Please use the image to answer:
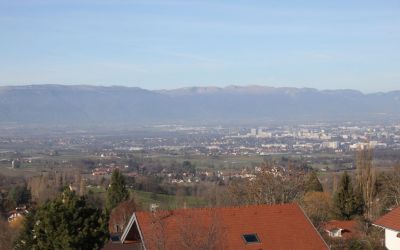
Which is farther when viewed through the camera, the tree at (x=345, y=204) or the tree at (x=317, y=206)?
the tree at (x=345, y=204)

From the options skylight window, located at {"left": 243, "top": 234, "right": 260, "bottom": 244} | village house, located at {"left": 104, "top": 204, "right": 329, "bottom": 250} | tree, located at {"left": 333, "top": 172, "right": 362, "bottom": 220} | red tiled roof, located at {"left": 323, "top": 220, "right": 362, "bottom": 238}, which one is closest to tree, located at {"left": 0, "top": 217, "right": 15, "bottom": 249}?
village house, located at {"left": 104, "top": 204, "right": 329, "bottom": 250}

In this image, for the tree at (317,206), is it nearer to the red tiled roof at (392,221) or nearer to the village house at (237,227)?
the red tiled roof at (392,221)

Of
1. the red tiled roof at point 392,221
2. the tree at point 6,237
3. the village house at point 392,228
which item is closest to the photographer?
the village house at point 392,228

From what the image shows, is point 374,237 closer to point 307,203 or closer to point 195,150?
point 307,203

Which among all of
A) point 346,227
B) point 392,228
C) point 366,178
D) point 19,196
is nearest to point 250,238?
point 392,228

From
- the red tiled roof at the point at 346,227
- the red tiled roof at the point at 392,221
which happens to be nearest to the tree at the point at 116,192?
the red tiled roof at the point at 346,227

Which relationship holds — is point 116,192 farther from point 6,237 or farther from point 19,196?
point 19,196

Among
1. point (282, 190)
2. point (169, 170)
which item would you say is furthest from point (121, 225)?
point (169, 170)
